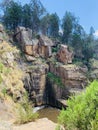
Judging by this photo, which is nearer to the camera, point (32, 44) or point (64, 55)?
point (32, 44)

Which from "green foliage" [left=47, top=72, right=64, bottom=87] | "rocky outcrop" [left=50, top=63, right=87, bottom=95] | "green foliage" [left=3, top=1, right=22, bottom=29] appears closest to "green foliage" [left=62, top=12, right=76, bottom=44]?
"green foliage" [left=3, top=1, right=22, bottom=29]

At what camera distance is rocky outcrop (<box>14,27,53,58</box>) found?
33.1m

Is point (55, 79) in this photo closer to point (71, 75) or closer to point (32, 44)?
point (71, 75)

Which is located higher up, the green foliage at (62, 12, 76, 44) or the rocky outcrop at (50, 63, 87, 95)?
the green foliage at (62, 12, 76, 44)

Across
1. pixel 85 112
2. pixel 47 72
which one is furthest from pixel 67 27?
pixel 85 112

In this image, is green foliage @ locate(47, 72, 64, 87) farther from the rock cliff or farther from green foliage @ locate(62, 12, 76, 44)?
green foliage @ locate(62, 12, 76, 44)

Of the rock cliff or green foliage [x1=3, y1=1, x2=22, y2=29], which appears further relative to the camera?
green foliage [x1=3, y1=1, x2=22, y2=29]

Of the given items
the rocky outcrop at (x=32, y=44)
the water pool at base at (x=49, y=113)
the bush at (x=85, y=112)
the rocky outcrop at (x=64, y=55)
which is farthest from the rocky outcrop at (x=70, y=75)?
the bush at (x=85, y=112)

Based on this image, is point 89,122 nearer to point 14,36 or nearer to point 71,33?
point 14,36

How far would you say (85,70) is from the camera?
33.0m

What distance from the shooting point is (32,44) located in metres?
33.3

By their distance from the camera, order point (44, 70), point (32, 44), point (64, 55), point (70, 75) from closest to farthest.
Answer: point (70, 75) → point (44, 70) → point (32, 44) → point (64, 55)

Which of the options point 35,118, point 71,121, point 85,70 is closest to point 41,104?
point 85,70

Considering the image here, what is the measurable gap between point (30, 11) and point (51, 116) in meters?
21.5
